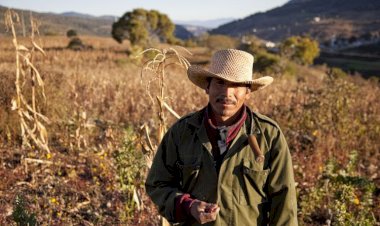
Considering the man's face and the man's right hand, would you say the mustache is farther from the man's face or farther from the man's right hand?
the man's right hand

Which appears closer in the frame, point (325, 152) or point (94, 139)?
point (325, 152)

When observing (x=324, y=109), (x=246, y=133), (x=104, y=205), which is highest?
(x=246, y=133)

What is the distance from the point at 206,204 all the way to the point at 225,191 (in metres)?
0.15

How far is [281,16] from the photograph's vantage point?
520 ft

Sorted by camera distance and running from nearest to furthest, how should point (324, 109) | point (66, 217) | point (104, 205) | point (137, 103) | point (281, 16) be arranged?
point (66, 217) < point (104, 205) < point (324, 109) < point (137, 103) < point (281, 16)

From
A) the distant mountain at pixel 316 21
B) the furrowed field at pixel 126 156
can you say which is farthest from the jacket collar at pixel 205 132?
the distant mountain at pixel 316 21

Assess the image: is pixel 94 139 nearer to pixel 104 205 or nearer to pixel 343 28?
→ pixel 104 205

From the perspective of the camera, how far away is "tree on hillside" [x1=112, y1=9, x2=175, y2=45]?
3425 centimetres

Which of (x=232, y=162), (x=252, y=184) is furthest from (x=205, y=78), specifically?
(x=252, y=184)

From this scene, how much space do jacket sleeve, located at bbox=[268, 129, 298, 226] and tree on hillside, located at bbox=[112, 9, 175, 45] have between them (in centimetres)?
3101

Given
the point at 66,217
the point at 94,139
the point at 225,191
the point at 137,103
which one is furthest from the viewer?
the point at 137,103

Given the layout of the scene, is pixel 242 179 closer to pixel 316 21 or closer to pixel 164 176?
pixel 164 176

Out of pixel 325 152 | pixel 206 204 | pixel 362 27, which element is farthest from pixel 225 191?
pixel 362 27

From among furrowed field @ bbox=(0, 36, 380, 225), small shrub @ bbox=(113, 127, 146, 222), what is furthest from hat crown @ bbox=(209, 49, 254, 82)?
small shrub @ bbox=(113, 127, 146, 222)
